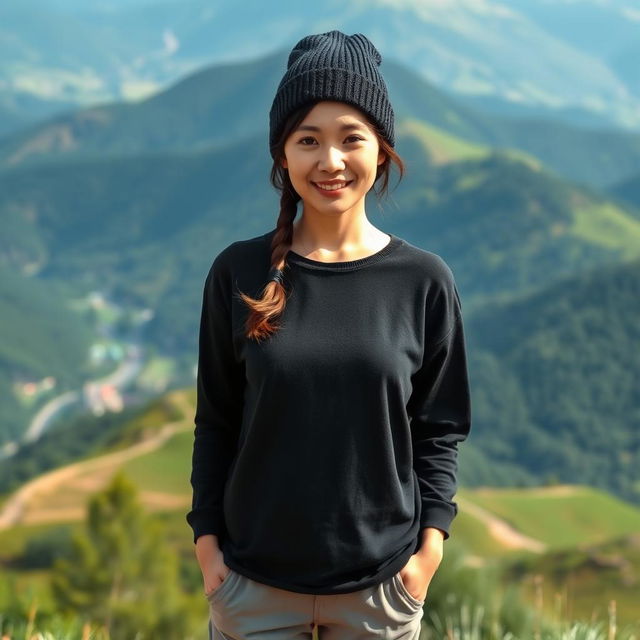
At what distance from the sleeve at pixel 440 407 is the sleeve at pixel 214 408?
88 centimetres

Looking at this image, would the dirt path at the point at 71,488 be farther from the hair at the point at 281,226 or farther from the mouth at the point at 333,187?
the mouth at the point at 333,187

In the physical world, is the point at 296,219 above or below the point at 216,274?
above

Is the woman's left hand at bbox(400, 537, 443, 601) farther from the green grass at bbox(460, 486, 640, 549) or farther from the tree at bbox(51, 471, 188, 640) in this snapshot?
the green grass at bbox(460, 486, 640, 549)

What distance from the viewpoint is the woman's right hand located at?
17.3 ft

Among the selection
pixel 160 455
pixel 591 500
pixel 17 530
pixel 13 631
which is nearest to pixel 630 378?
pixel 591 500

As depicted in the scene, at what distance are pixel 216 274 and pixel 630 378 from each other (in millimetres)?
185123

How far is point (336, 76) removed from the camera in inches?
201

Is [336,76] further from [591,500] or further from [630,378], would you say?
[630,378]

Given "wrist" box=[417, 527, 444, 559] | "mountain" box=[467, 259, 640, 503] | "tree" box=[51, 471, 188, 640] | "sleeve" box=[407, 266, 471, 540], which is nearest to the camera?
"wrist" box=[417, 527, 444, 559]

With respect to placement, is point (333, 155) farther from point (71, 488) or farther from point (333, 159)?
point (71, 488)

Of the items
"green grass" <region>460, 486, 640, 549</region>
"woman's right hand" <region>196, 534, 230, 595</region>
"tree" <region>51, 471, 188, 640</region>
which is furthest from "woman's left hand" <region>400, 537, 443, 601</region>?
"green grass" <region>460, 486, 640, 549</region>

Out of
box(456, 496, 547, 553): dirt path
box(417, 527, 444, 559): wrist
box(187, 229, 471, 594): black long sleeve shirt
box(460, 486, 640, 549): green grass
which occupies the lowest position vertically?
box(417, 527, 444, 559): wrist

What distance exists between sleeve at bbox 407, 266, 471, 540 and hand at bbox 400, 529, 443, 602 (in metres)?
0.09

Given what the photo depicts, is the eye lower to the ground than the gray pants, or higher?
higher
